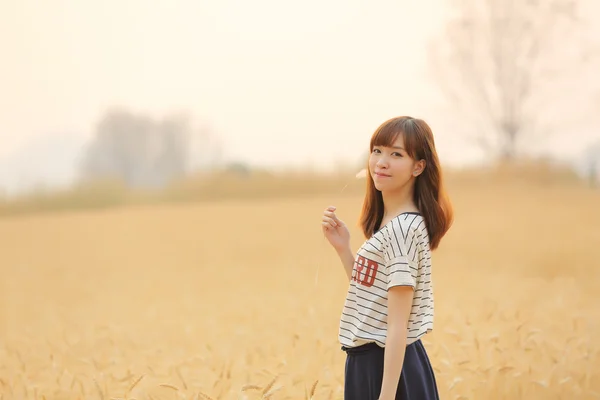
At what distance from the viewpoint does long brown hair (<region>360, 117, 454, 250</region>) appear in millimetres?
2078

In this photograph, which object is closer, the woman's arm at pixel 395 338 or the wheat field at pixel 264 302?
the woman's arm at pixel 395 338

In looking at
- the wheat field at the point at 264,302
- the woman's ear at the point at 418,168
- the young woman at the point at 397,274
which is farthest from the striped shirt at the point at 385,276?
the wheat field at the point at 264,302

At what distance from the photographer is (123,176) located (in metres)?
13.4

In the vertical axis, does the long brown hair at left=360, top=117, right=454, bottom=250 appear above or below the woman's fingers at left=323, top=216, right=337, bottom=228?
above

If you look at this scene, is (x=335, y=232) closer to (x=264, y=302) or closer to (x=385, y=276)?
(x=385, y=276)

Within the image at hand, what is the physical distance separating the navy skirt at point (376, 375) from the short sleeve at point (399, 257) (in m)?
0.25

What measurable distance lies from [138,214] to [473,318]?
8101 mm

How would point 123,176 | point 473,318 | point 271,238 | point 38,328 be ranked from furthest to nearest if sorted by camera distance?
1. point 123,176
2. point 271,238
3. point 38,328
4. point 473,318

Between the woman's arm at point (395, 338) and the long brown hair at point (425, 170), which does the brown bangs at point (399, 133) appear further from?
the woman's arm at point (395, 338)

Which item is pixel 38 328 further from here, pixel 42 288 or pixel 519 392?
pixel 519 392

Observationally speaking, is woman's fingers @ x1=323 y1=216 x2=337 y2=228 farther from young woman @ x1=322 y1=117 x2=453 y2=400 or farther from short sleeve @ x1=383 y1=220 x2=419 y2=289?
short sleeve @ x1=383 y1=220 x2=419 y2=289

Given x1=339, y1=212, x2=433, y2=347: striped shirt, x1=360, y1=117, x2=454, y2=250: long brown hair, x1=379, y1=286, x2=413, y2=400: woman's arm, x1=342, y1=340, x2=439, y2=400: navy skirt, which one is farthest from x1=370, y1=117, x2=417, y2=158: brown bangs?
x1=342, y1=340, x2=439, y2=400: navy skirt

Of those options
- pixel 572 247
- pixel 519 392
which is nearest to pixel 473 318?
pixel 519 392

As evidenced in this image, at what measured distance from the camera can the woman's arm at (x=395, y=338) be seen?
6.44 feet
